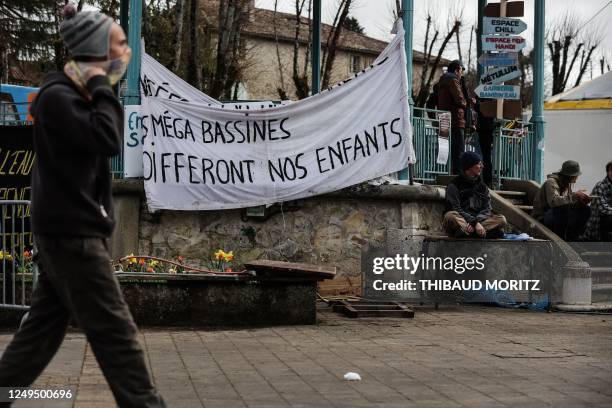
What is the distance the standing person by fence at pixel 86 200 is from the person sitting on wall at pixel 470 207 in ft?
26.7

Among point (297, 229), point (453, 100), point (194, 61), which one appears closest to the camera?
point (297, 229)

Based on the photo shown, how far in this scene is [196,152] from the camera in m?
13.5

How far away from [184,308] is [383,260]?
3.24 metres

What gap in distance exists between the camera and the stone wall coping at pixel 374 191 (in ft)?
44.4

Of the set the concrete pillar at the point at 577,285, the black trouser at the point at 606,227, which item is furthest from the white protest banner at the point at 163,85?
the black trouser at the point at 606,227

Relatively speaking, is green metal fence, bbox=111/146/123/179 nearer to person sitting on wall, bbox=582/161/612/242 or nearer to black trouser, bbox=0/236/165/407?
person sitting on wall, bbox=582/161/612/242

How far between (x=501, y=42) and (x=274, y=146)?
13.5 feet

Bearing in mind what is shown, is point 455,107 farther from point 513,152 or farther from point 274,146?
point 274,146

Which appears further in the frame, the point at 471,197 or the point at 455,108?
the point at 455,108

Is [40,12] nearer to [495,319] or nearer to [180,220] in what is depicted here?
[180,220]

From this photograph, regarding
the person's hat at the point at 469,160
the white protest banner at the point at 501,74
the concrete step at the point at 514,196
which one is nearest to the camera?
the person's hat at the point at 469,160

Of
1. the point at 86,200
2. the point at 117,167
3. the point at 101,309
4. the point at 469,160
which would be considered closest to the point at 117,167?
the point at 117,167

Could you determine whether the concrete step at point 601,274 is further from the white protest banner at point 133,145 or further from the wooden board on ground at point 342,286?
the white protest banner at point 133,145

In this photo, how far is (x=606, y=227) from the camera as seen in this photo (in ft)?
49.0
